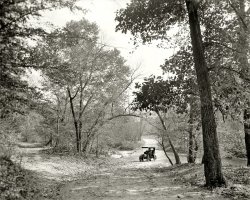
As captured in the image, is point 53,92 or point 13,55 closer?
point 13,55

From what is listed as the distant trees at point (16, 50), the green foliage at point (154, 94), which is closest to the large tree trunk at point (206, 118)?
the green foliage at point (154, 94)

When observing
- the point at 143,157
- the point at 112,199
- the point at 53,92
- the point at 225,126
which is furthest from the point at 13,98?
the point at 143,157

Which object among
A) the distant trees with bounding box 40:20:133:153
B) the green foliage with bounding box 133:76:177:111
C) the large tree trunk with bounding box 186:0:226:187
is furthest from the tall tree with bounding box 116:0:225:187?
the distant trees with bounding box 40:20:133:153

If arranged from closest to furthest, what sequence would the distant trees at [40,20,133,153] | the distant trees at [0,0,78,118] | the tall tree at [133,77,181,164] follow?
1. the distant trees at [0,0,78,118]
2. the tall tree at [133,77,181,164]
3. the distant trees at [40,20,133,153]

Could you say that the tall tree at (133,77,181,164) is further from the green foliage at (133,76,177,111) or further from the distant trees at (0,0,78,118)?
the distant trees at (0,0,78,118)

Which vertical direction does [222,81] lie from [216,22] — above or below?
below

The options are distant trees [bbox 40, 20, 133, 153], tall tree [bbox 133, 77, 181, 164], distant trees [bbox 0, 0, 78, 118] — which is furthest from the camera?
distant trees [bbox 40, 20, 133, 153]

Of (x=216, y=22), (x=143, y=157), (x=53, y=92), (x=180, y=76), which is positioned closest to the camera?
(x=216, y=22)

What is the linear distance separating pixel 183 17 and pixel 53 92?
18830mm

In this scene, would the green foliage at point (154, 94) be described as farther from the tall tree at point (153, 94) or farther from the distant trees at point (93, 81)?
the distant trees at point (93, 81)

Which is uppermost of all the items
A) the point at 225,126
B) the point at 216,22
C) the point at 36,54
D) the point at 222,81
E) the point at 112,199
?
the point at 216,22

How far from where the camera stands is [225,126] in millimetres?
19188

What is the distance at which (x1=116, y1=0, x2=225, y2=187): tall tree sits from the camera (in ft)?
32.1

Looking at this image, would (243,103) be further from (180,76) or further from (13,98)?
(13,98)
